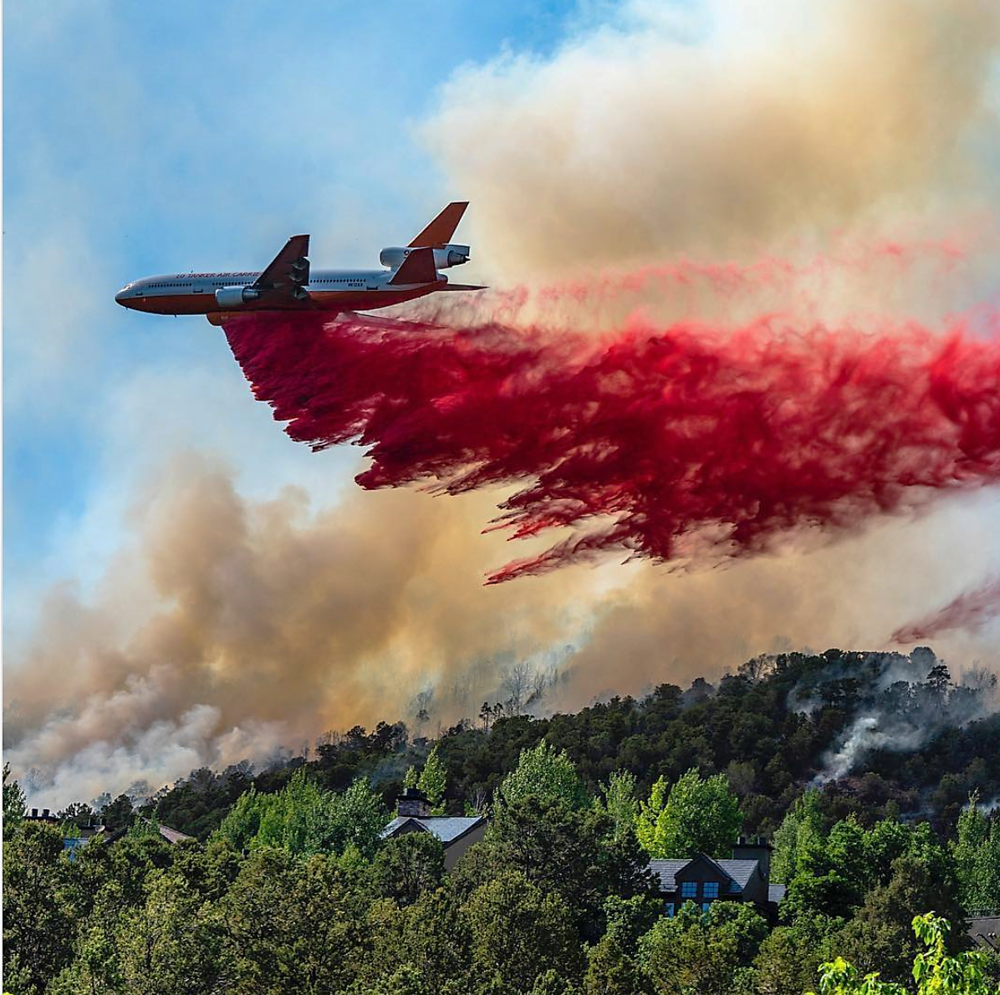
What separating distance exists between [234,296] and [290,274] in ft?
10.8

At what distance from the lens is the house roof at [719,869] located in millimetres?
112062

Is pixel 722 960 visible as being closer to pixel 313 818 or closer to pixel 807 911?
pixel 807 911

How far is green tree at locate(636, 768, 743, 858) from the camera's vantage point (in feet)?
451

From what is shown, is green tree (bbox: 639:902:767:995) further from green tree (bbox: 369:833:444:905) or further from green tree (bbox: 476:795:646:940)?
green tree (bbox: 369:833:444:905)

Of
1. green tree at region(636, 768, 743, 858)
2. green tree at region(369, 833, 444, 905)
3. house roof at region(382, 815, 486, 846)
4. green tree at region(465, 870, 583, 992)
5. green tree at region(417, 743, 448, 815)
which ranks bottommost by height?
green tree at region(465, 870, 583, 992)

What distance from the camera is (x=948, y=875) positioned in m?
107

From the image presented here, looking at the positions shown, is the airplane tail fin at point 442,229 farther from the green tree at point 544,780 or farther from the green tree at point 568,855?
the green tree at point 544,780

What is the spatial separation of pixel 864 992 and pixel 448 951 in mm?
31805

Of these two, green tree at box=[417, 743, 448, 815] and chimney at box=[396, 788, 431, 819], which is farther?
green tree at box=[417, 743, 448, 815]

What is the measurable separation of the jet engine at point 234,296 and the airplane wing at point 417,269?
25.8 ft

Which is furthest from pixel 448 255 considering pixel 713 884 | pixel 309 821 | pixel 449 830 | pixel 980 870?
pixel 980 870

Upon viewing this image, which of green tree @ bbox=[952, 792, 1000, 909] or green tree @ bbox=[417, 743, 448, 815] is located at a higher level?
green tree @ bbox=[417, 743, 448, 815]

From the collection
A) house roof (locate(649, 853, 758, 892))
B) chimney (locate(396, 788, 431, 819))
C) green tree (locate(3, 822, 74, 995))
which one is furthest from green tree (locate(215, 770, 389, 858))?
green tree (locate(3, 822, 74, 995))

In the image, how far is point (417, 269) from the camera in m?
73.0
